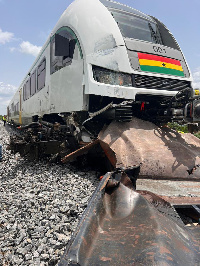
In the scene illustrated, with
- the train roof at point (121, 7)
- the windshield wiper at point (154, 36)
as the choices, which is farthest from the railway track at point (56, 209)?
the train roof at point (121, 7)

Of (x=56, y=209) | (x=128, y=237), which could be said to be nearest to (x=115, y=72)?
(x=56, y=209)

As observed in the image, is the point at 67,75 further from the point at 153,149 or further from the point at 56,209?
the point at 56,209

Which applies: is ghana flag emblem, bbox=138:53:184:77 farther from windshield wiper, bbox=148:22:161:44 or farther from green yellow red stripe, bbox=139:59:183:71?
windshield wiper, bbox=148:22:161:44

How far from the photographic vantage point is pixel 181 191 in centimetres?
271

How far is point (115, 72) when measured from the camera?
14.2 ft

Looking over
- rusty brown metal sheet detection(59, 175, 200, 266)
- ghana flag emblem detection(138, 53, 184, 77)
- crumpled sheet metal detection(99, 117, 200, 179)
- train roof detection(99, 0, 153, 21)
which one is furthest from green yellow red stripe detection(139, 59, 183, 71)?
rusty brown metal sheet detection(59, 175, 200, 266)

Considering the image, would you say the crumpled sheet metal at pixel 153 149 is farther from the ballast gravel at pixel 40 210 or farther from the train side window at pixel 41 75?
the train side window at pixel 41 75

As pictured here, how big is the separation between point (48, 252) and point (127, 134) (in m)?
2.22

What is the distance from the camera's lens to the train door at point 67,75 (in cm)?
476

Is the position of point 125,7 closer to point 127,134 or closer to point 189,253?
point 127,134

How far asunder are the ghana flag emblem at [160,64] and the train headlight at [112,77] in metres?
0.43

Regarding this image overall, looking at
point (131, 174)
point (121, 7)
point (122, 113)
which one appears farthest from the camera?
point (121, 7)

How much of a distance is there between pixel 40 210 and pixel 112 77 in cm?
264

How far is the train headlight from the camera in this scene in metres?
4.29
